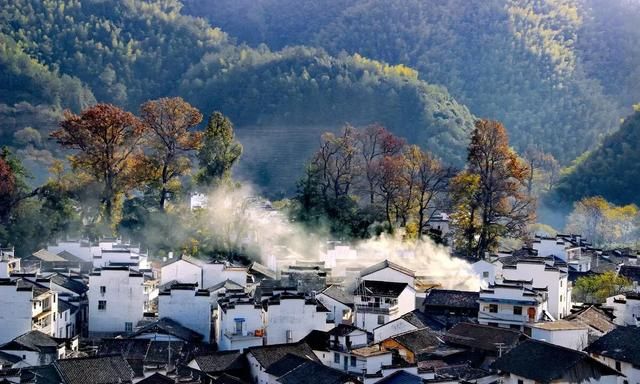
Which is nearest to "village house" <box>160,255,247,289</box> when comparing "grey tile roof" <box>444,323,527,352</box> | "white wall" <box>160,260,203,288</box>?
"white wall" <box>160,260,203,288</box>

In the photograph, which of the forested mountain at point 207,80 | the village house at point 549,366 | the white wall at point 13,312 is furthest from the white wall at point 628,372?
the forested mountain at point 207,80

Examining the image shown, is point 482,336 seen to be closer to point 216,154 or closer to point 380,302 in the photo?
point 380,302

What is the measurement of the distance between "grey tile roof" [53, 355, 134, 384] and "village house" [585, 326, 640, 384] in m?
10.1

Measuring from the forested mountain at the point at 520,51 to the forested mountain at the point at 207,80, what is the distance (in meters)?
7.17

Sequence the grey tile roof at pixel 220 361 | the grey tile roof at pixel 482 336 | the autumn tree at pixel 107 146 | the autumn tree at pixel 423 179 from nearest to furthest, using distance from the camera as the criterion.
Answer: the grey tile roof at pixel 220 361 → the grey tile roof at pixel 482 336 → the autumn tree at pixel 107 146 → the autumn tree at pixel 423 179

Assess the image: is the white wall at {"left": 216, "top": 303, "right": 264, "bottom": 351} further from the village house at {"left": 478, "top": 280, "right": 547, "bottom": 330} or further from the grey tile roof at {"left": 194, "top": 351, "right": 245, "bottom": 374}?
the village house at {"left": 478, "top": 280, "right": 547, "bottom": 330}

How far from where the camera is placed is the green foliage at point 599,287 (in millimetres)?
37281

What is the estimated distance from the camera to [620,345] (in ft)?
89.2

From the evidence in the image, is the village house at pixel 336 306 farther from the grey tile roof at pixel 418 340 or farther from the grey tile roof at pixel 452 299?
the grey tile roof at pixel 418 340

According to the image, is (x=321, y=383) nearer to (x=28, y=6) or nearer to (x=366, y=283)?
(x=366, y=283)

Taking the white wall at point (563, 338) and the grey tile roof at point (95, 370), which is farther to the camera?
the white wall at point (563, 338)

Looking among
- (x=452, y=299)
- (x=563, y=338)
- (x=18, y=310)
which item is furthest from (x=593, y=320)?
(x=18, y=310)

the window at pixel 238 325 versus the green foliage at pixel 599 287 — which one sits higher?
the green foliage at pixel 599 287

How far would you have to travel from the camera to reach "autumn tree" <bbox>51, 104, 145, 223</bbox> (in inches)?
Answer: 1592
